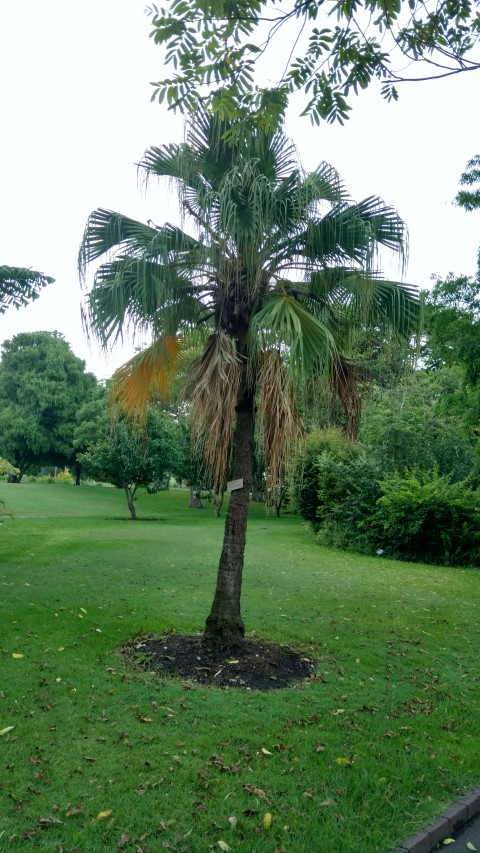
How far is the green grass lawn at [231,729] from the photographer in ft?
12.7

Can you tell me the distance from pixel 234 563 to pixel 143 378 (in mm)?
2353

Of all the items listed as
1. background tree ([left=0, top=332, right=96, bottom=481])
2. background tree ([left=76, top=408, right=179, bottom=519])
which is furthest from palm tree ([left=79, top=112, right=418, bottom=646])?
background tree ([left=0, top=332, right=96, bottom=481])

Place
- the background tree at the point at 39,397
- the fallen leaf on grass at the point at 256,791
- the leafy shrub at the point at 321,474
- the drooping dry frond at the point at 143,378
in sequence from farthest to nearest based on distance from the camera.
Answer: the background tree at the point at 39,397 → the leafy shrub at the point at 321,474 → the drooping dry frond at the point at 143,378 → the fallen leaf on grass at the point at 256,791

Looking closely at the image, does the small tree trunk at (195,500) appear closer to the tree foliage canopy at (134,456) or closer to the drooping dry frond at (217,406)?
the tree foliage canopy at (134,456)

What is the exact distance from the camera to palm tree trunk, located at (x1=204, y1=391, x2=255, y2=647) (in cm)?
730

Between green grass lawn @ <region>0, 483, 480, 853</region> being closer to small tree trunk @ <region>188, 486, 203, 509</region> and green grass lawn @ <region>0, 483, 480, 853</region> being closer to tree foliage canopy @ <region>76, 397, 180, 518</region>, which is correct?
tree foliage canopy @ <region>76, 397, 180, 518</region>

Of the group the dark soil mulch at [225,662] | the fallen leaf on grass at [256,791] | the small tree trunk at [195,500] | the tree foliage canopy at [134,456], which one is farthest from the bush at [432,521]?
the small tree trunk at [195,500]

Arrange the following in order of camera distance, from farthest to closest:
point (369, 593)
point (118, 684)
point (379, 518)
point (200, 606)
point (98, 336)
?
point (379, 518)
point (369, 593)
point (200, 606)
point (98, 336)
point (118, 684)

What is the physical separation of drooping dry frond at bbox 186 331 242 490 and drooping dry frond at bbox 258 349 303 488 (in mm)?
314

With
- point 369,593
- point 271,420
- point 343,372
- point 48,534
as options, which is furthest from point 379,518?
point 271,420

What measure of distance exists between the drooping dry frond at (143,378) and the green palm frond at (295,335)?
4.94 feet

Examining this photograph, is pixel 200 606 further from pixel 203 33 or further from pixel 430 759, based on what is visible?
pixel 203 33

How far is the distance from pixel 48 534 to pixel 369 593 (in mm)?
11428

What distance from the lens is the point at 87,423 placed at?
106 feet
